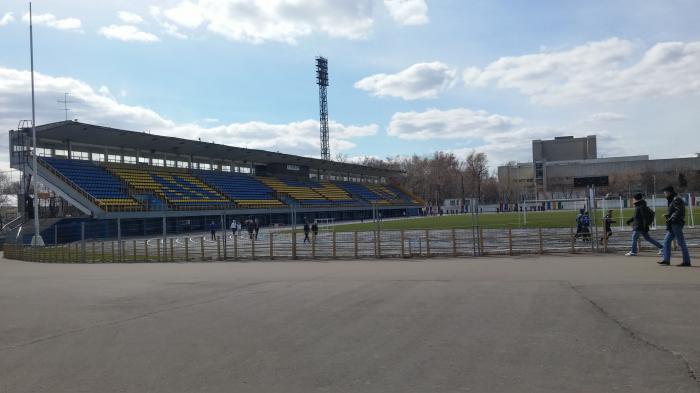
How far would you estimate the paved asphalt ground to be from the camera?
5215 mm

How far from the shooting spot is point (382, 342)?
665 cm

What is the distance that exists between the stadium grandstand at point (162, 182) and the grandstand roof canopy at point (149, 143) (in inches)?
3.3

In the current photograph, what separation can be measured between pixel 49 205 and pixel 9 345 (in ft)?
139

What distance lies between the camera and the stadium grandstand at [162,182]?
43.2m

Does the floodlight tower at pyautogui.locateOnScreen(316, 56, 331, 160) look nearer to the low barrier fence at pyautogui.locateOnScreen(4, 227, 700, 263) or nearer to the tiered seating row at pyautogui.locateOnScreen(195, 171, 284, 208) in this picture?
the tiered seating row at pyautogui.locateOnScreen(195, 171, 284, 208)

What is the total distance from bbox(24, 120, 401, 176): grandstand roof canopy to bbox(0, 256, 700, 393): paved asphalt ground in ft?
120

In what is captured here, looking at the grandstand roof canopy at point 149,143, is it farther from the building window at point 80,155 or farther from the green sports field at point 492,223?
the green sports field at point 492,223

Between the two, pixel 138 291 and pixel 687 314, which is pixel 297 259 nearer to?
pixel 138 291

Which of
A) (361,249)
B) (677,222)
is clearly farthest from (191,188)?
(677,222)

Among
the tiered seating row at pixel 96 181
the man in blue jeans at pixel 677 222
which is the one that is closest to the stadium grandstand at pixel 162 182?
the tiered seating row at pixel 96 181

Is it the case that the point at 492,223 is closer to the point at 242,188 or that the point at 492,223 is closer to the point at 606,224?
the point at 606,224

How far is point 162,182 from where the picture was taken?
174ft

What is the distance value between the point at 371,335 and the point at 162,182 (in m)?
49.4

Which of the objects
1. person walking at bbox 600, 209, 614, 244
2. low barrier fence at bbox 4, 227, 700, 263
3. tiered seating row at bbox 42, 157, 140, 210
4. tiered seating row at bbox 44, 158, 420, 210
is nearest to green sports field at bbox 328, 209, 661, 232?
low barrier fence at bbox 4, 227, 700, 263
